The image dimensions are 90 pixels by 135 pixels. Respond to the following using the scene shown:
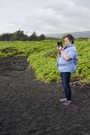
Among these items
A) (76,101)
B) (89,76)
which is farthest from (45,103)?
(89,76)

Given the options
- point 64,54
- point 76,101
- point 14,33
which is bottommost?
point 76,101

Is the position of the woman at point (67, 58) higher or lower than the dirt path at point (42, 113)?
higher

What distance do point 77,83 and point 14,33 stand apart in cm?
3761

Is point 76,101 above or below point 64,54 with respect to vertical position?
below

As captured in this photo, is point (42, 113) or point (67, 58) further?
point (67, 58)

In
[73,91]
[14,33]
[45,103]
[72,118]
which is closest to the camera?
[72,118]

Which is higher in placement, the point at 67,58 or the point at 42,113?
the point at 67,58

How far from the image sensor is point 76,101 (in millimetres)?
5680

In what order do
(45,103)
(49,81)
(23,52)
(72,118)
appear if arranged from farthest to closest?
(23,52) → (49,81) → (45,103) → (72,118)

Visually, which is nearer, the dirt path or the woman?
the dirt path

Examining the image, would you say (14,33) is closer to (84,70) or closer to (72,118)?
(84,70)

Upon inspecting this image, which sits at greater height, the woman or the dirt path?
the woman

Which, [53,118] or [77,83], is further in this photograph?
[77,83]

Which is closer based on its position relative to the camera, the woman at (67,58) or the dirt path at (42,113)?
the dirt path at (42,113)
